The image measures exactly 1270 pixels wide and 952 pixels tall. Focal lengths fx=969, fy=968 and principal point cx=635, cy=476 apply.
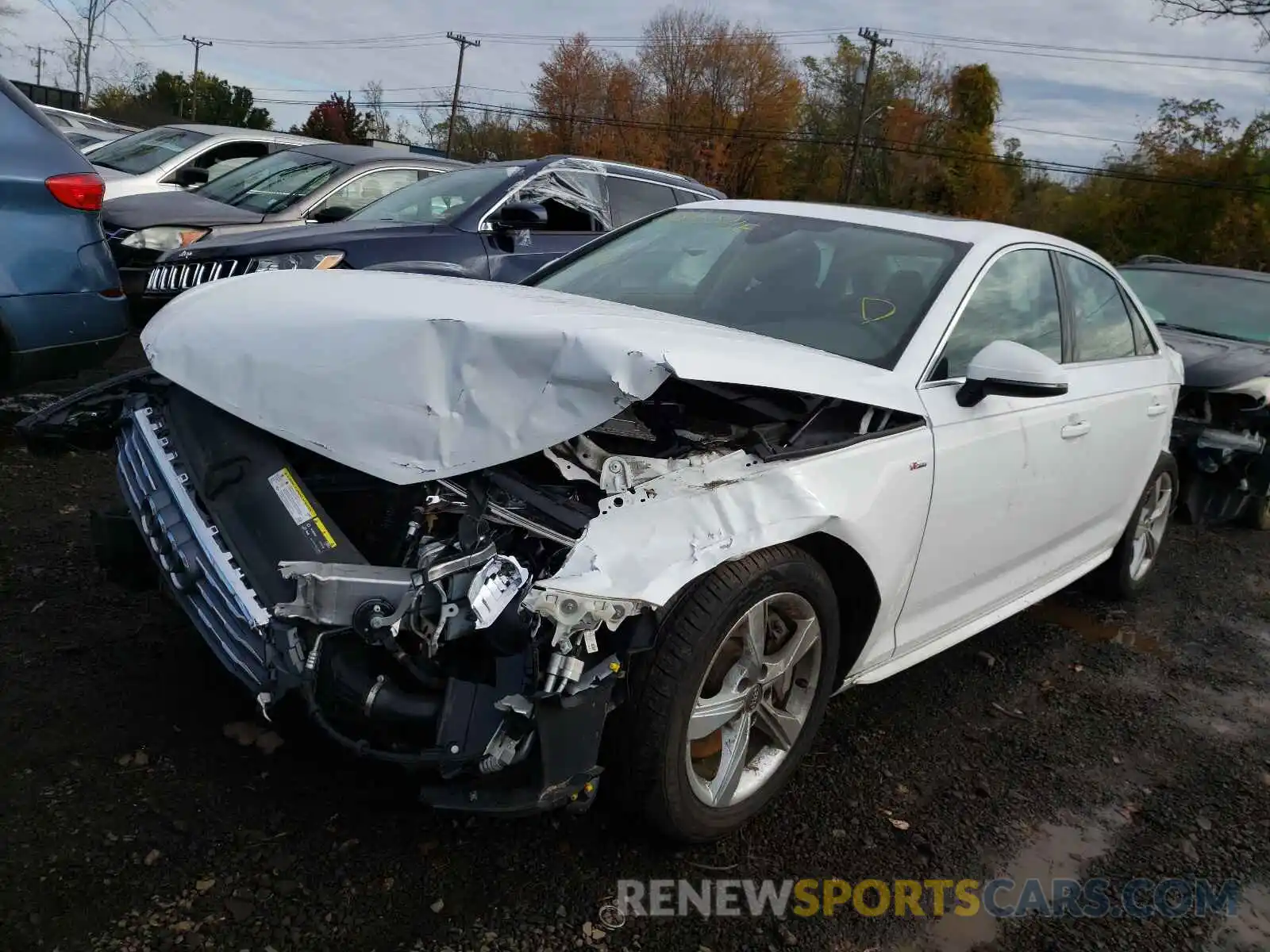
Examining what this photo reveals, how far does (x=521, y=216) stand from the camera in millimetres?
5828

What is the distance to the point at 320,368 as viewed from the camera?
2.47 metres

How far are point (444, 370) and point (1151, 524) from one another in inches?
159

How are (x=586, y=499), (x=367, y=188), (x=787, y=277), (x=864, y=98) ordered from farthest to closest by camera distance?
1. (x=864, y=98)
2. (x=367, y=188)
3. (x=787, y=277)
4. (x=586, y=499)

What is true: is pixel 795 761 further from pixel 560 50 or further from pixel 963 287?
pixel 560 50

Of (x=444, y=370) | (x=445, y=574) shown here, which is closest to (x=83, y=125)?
(x=444, y=370)

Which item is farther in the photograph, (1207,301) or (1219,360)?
(1207,301)

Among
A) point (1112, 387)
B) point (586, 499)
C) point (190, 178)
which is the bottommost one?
point (586, 499)

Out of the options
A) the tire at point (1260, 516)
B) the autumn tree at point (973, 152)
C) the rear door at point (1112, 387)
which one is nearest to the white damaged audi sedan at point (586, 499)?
the rear door at point (1112, 387)

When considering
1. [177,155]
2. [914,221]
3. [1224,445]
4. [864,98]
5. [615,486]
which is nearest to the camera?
[615,486]

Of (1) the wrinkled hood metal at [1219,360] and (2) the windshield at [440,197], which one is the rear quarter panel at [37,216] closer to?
(2) the windshield at [440,197]

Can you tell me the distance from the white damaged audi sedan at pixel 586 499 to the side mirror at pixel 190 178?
6693 millimetres

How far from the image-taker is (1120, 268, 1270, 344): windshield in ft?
22.7

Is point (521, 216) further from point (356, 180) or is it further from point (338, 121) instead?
point (338, 121)

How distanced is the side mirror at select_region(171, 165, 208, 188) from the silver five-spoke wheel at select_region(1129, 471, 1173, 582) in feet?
26.8
